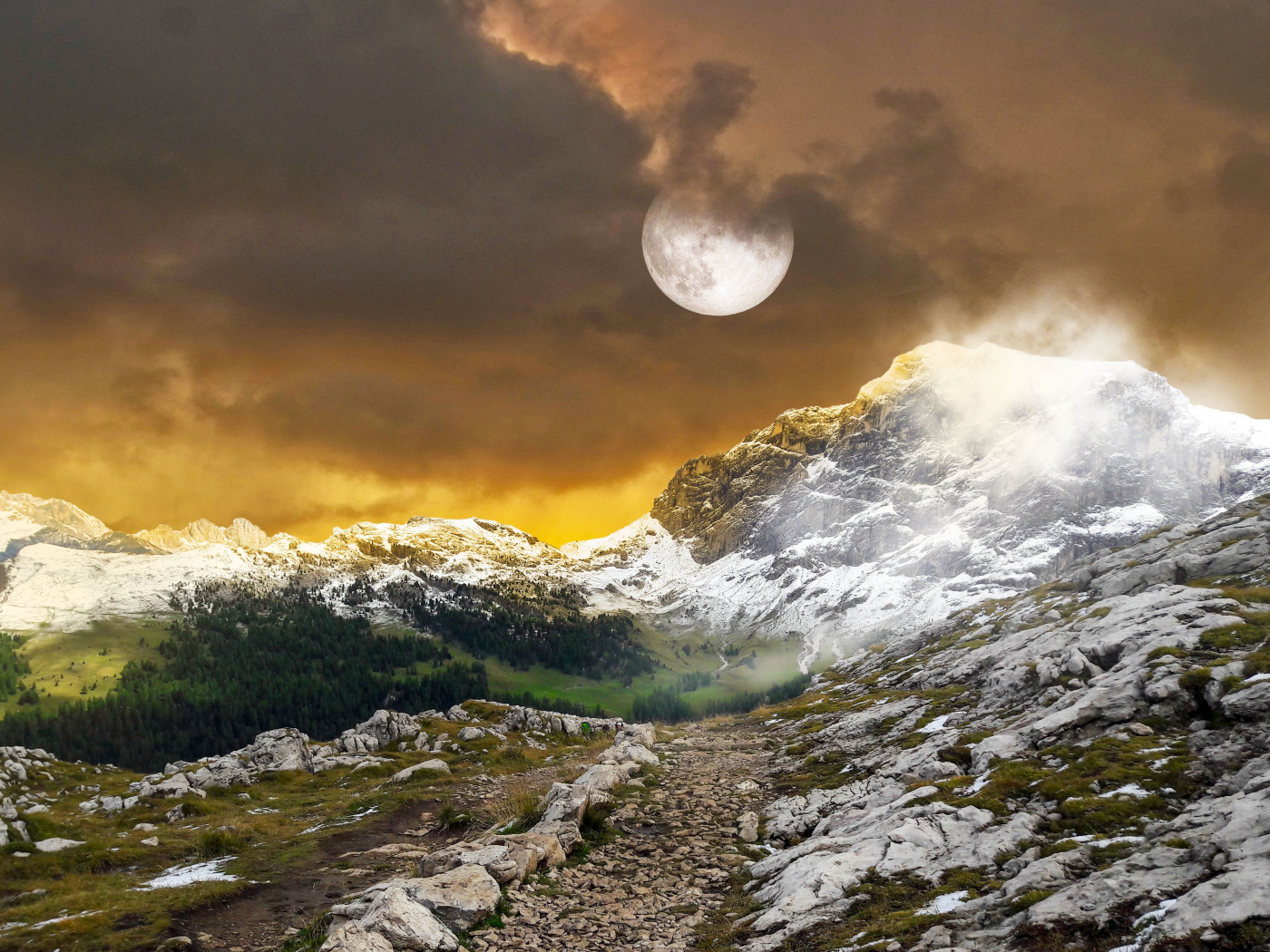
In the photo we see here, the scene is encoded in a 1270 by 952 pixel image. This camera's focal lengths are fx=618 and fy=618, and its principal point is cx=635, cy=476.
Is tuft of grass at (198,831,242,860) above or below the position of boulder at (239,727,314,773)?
below

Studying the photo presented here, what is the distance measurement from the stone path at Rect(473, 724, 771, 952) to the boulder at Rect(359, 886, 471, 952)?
954 millimetres

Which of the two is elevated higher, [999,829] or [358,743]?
[999,829]

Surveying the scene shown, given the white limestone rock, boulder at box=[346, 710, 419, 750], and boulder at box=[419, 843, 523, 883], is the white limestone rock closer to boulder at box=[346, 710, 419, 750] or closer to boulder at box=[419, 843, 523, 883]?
boulder at box=[419, 843, 523, 883]

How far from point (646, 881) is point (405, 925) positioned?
8099 millimetres

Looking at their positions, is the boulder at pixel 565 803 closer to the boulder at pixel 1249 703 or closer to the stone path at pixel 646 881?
the stone path at pixel 646 881

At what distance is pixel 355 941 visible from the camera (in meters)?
14.3

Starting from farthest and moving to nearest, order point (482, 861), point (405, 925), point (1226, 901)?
1. point (482, 861)
2. point (405, 925)
3. point (1226, 901)

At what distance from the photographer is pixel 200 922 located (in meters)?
22.5

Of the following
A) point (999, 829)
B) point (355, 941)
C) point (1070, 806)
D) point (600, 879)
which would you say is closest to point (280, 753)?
point (600, 879)

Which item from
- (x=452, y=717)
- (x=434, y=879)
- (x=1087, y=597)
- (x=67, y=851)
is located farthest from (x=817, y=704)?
(x=67, y=851)

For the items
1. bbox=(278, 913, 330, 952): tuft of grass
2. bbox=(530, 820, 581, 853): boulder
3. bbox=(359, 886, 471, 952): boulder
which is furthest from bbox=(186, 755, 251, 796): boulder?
bbox=(359, 886, 471, 952): boulder

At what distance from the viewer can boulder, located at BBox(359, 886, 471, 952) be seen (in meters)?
15.0

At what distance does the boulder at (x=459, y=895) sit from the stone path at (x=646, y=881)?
562 millimetres

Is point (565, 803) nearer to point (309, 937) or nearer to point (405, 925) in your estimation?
point (309, 937)
